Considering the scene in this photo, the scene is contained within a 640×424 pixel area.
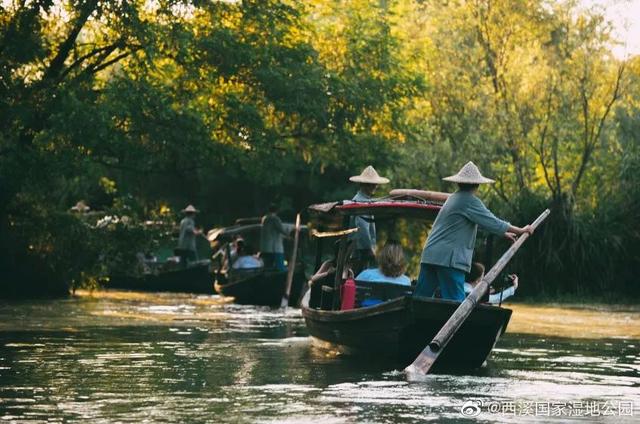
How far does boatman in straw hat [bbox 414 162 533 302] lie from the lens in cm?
1416

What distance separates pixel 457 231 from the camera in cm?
1423

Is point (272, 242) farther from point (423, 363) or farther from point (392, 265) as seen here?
point (423, 363)

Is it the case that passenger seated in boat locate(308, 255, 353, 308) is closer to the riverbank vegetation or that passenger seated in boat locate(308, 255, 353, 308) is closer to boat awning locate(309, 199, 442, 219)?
boat awning locate(309, 199, 442, 219)

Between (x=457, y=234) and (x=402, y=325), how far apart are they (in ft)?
3.30

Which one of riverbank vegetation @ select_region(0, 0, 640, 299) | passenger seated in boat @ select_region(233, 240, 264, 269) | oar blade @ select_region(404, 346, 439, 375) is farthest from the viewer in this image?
passenger seated in boat @ select_region(233, 240, 264, 269)

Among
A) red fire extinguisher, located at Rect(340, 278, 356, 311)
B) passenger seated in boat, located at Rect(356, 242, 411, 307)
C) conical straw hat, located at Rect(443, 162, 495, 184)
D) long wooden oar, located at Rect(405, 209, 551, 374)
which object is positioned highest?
conical straw hat, located at Rect(443, 162, 495, 184)

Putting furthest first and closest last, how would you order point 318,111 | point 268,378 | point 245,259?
1. point 318,111
2. point 245,259
3. point 268,378

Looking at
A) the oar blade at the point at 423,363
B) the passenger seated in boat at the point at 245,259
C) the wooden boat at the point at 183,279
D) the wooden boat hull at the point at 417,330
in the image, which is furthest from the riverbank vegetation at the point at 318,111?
the oar blade at the point at 423,363

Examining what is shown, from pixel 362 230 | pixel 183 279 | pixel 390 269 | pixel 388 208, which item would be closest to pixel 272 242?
pixel 183 279

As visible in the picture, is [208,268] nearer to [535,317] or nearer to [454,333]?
[535,317]

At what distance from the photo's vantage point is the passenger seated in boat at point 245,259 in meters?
28.8

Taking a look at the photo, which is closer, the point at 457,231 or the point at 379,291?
the point at 457,231

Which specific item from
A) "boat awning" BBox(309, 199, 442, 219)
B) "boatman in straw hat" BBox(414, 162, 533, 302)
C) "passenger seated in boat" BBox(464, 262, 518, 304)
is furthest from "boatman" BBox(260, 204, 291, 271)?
"boatman in straw hat" BBox(414, 162, 533, 302)

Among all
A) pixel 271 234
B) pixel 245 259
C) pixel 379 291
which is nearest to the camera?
pixel 379 291
